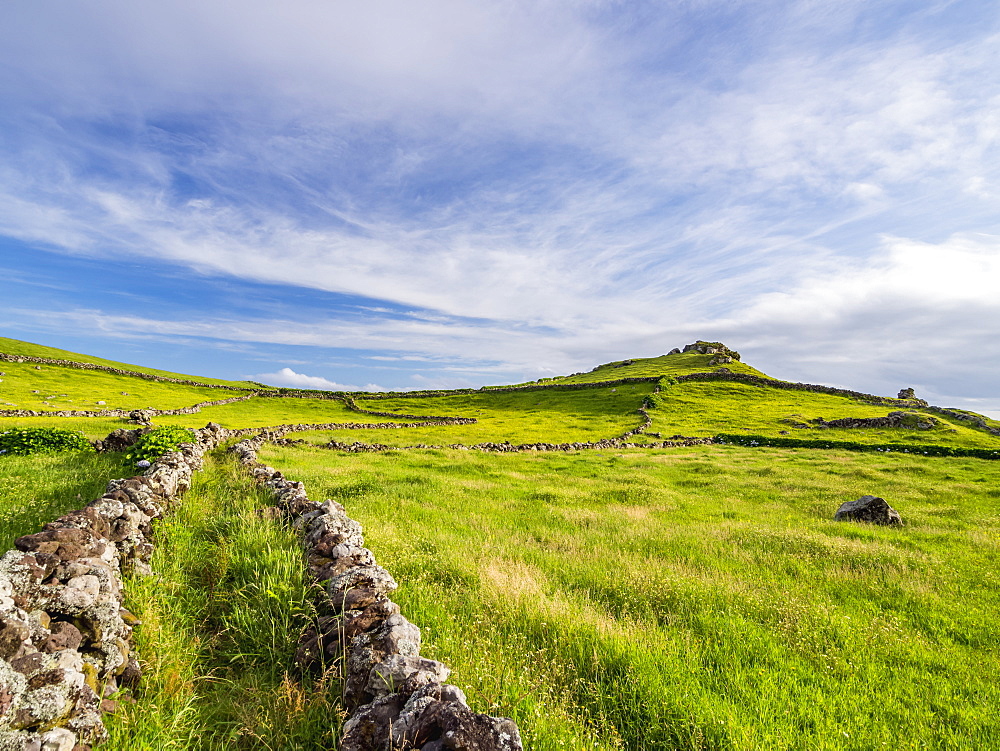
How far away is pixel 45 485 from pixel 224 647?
10536 millimetres

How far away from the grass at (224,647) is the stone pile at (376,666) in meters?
0.29

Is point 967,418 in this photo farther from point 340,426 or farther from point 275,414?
point 275,414

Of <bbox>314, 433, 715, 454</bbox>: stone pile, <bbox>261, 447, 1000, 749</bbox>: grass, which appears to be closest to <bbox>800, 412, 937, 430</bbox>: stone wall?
<bbox>314, 433, 715, 454</bbox>: stone pile

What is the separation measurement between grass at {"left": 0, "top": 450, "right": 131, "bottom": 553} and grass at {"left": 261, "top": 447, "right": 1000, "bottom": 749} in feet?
19.3

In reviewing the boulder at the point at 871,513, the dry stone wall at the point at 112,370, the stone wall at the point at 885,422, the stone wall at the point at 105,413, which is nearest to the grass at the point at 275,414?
the stone wall at the point at 105,413

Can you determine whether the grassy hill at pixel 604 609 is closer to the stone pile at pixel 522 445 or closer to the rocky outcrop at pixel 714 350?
the stone pile at pixel 522 445

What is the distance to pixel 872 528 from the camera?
1447 centimetres

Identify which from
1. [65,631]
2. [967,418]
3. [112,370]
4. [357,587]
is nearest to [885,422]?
[967,418]

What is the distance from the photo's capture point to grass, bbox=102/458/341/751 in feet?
14.2

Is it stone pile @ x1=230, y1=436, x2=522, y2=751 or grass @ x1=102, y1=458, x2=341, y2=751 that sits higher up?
stone pile @ x1=230, y1=436, x2=522, y2=751

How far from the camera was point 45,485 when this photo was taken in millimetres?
11883

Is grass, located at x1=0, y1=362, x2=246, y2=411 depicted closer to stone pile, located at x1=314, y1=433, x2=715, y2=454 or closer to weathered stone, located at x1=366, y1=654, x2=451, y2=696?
stone pile, located at x1=314, y1=433, x2=715, y2=454

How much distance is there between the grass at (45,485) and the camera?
8.66m

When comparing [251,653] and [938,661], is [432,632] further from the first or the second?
[938,661]
